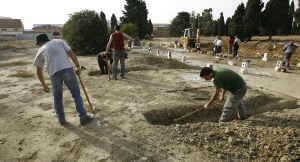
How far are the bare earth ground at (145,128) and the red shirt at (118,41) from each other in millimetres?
1107

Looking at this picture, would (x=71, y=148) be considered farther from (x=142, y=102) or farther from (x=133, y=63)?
(x=133, y=63)

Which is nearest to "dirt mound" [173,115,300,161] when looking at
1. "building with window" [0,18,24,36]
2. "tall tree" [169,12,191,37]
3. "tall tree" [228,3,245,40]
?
"tall tree" [228,3,245,40]

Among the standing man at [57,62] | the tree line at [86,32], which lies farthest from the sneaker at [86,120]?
the tree line at [86,32]

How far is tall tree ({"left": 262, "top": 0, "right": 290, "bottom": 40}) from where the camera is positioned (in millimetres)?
32875

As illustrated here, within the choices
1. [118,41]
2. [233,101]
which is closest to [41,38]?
[233,101]

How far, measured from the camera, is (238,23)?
33031mm

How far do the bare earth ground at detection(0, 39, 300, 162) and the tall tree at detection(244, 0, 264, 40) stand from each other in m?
24.6

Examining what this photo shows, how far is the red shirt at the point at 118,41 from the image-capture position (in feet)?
29.4

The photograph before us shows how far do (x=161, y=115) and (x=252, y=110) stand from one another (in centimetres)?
243

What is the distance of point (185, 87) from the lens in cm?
871

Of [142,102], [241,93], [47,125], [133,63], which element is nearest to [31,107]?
[47,125]

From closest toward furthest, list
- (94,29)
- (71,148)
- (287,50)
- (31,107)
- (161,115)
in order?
(71,148), (161,115), (31,107), (287,50), (94,29)

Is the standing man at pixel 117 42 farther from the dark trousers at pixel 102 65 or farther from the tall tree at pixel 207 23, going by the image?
the tall tree at pixel 207 23

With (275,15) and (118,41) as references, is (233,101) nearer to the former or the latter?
(118,41)
